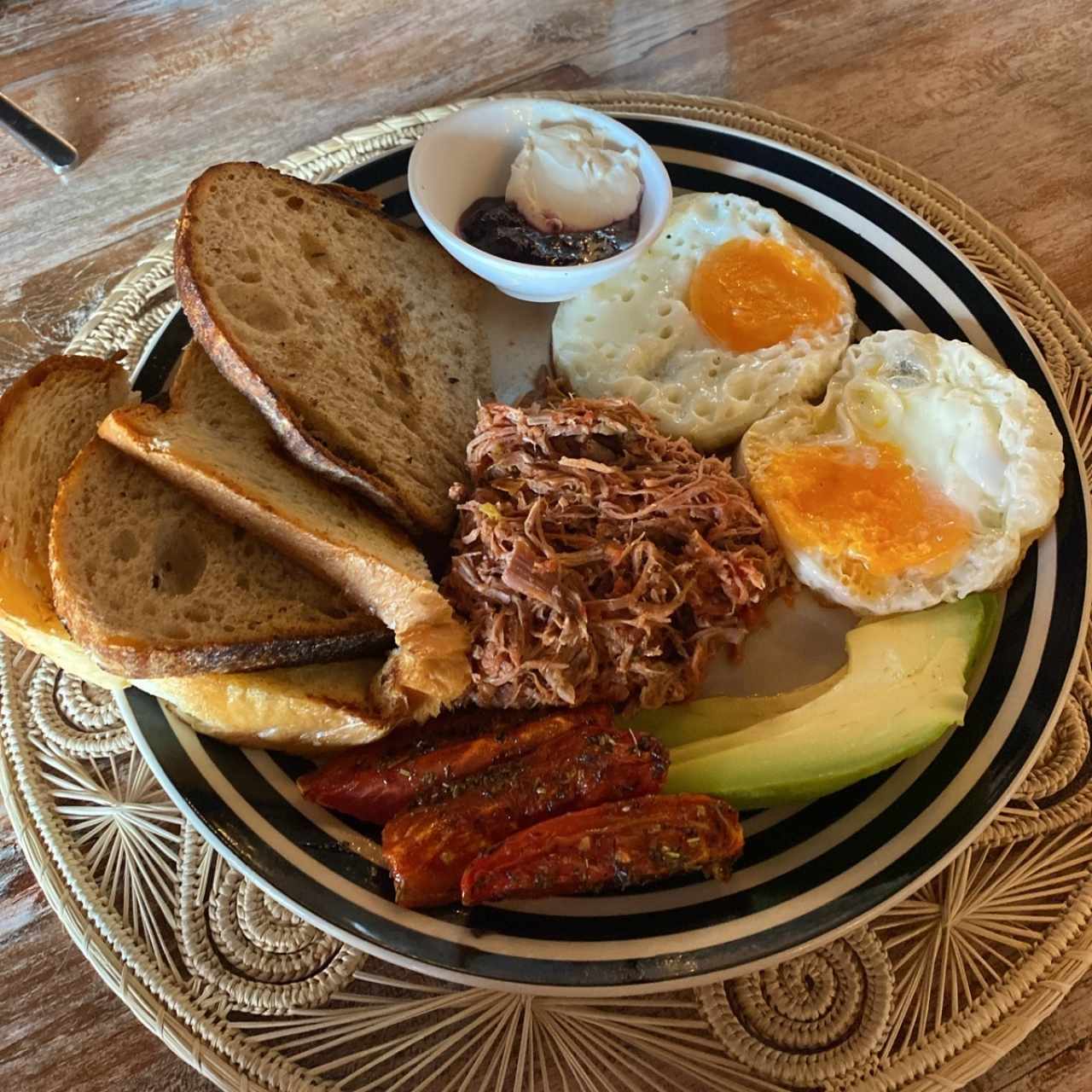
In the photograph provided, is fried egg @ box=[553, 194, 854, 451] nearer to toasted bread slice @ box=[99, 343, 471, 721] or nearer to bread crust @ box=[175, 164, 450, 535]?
bread crust @ box=[175, 164, 450, 535]

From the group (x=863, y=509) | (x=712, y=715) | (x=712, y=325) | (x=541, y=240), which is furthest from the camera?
(x=712, y=325)

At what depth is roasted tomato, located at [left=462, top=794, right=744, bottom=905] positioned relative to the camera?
2109mm

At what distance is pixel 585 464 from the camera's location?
2570 mm

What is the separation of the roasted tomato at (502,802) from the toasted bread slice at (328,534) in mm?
287

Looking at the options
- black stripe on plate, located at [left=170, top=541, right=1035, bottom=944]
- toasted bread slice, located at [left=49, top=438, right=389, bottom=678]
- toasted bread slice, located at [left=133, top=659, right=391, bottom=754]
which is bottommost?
black stripe on plate, located at [left=170, top=541, right=1035, bottom=944]

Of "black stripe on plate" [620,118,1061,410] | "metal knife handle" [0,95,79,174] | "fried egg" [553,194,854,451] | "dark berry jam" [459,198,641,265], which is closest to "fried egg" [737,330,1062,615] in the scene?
"fried egg" [553,194,854,451]

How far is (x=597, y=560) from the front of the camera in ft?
8.38

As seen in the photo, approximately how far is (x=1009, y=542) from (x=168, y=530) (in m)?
2.47

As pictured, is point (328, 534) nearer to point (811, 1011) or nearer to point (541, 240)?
point (541, 240)

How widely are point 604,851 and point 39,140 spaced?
403cm

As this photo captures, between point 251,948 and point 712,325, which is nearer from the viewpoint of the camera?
point 251,948

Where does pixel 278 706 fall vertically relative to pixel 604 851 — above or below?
above

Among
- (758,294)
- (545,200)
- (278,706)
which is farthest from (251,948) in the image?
(758,294)

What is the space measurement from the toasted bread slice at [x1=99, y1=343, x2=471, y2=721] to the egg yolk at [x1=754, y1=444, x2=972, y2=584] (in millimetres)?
1084
